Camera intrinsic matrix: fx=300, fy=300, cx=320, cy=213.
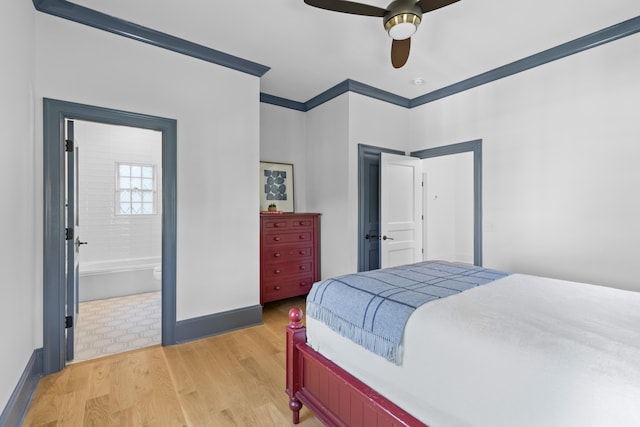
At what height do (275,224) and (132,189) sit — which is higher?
(132,189)

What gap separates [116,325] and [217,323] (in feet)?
3.79

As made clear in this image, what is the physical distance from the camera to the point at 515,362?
3.22 feet

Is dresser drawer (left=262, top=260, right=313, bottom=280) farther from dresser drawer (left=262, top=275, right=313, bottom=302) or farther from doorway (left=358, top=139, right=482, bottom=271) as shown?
doorway (left=358, top=139, right=482, bottom=271)

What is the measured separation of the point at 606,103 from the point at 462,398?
302cm

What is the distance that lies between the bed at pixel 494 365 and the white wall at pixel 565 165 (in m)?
1.32

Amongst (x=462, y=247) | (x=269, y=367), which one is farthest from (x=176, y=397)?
(x=462, y=247)

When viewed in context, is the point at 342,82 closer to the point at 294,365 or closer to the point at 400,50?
the point at 400,50

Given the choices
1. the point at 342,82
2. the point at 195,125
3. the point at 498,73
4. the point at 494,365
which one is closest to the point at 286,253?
the point at 195,125

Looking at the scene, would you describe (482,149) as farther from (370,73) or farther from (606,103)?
(370,73)

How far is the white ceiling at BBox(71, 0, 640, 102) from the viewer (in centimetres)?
234

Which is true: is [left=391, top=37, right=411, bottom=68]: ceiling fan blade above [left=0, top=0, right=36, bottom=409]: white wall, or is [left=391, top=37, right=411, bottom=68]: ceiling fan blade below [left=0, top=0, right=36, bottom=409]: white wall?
above

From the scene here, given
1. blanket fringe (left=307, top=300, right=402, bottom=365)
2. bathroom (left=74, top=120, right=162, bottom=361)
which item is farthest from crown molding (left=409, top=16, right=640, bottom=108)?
bathroom (left=74, top=120, right=162, bottom=361)

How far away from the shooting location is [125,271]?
4.18 m

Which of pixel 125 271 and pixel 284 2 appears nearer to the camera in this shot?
pixel 284 2
